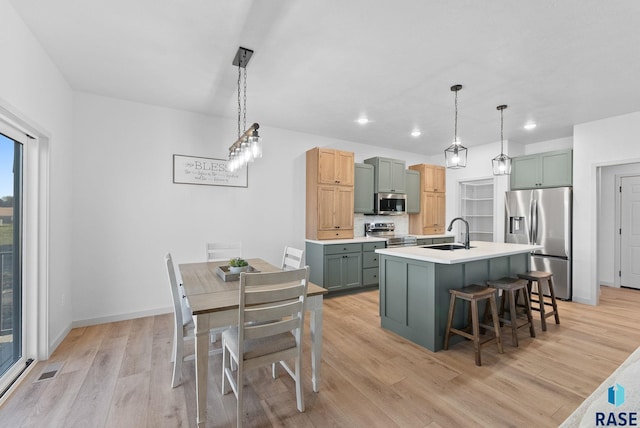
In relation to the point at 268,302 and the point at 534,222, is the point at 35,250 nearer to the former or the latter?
the point at 268,302

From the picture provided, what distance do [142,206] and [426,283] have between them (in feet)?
11.4

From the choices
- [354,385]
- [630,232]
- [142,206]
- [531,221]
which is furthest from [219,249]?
[630,232]

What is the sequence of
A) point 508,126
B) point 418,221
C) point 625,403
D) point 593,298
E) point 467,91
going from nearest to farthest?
point 625,403, point 467,91, point 593,298, point 508,126, point 418,221

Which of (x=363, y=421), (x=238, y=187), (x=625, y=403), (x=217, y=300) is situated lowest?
(x=363, y=421)

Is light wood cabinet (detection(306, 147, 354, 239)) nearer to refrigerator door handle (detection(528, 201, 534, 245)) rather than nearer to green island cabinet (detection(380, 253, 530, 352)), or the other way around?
green island cabinet (detection(380, 253, 530, 352))

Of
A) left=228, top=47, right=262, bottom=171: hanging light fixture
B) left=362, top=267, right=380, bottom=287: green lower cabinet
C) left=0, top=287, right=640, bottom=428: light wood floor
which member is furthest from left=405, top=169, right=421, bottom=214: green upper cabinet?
left=228, top=47, right=262, bottom=171: hanging light fixture

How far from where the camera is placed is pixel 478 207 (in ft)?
21.4

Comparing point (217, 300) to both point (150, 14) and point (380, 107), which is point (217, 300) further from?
point (380, 107)

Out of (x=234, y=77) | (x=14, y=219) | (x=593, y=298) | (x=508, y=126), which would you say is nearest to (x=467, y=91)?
(x=508, y=126)

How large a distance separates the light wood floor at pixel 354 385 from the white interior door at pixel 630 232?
277 centimetres

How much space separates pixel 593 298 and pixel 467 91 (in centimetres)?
358

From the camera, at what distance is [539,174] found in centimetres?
486

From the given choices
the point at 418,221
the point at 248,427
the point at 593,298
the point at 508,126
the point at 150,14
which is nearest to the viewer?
the point at 248,427

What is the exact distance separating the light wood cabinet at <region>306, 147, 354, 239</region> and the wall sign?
1.10 m
